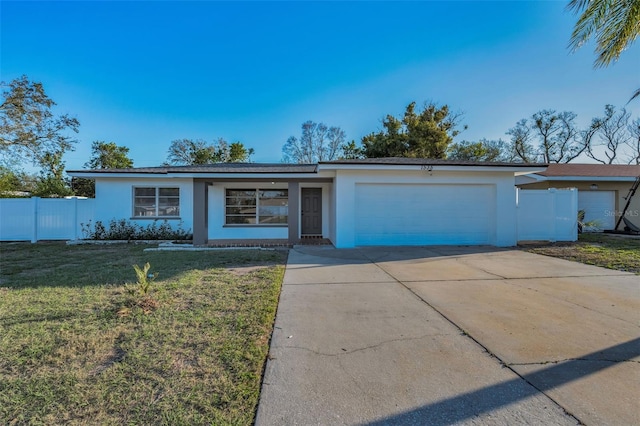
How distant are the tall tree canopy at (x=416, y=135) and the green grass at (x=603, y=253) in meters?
16.1

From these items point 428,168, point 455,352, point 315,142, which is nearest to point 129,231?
point 428,168

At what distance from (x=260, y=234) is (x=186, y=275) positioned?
Answer: 6.75m

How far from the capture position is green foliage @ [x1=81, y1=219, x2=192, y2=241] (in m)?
12.6

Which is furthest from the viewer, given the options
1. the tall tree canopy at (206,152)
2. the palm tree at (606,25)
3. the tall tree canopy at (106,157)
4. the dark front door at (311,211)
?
the tall tree canopy at (206,152)

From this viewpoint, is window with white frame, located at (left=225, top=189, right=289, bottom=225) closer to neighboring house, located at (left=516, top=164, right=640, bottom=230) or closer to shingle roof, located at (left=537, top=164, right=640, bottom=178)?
neighboring house, located at (left=516, top=164, right=640, bottom=230)

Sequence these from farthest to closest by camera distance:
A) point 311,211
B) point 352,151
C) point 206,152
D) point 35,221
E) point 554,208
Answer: point 206,152 < point 352,151 < point 311,211 < point 35,221 < point 554,208

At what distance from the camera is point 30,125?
16.4 m

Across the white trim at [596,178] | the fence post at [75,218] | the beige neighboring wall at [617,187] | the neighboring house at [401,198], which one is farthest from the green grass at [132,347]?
the beige neighboring wall at [617,187]

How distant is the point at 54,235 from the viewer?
1270 cm

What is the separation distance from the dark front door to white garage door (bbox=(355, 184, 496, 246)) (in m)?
3.29

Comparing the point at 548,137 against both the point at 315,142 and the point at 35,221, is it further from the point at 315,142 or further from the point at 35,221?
the point at 35,221

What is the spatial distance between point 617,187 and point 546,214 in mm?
9180

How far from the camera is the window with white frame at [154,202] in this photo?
13.1 metres

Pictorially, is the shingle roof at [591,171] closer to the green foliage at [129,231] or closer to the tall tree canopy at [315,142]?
the green foliage at [129,231]
